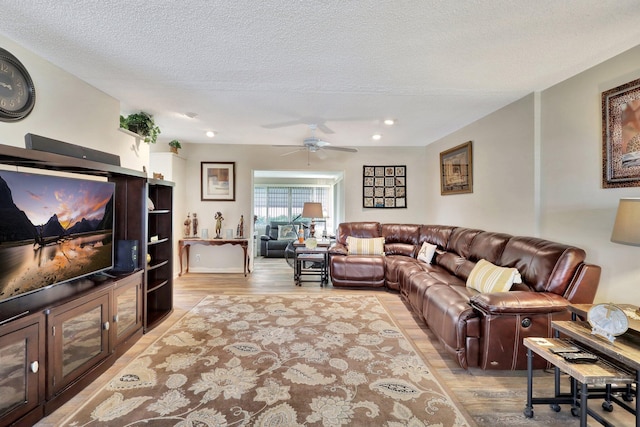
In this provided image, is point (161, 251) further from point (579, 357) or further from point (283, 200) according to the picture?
point (283, 200)

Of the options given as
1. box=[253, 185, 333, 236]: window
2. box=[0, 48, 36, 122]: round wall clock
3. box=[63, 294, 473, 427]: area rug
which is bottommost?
box=[63, 294, 473, 427]: area rug

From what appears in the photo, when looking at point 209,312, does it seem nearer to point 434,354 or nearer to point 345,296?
point 345,296

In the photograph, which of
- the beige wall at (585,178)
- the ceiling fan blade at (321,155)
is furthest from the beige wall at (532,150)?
the ceiling fan blade at (321,155)

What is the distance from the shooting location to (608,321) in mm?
1566

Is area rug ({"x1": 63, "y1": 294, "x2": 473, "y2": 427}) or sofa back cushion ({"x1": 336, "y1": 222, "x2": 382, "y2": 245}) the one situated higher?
sofa back cushion ({"x1": 336, "y1": 222, "x2": 382, "y2": 245})

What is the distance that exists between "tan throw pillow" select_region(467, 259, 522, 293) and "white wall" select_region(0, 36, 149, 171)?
Result: 13.5 feet

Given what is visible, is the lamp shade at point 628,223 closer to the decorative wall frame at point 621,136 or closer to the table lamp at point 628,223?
the table lamp at point 628,223

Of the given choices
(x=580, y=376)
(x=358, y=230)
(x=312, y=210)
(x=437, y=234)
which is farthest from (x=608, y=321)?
(x=312, y=210)

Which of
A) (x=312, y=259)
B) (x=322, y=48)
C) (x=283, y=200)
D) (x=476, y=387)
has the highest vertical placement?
(x=322, y=48)

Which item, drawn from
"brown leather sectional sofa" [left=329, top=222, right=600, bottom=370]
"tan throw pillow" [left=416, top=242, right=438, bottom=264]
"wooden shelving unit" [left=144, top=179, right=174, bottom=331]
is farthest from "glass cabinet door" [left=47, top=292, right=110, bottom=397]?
"tan throw pillow" [left=416, top=242, right=438, bottom=264]

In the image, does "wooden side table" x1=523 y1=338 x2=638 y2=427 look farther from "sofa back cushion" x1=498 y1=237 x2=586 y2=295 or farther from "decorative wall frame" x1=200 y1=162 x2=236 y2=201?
"decorative wall frame" x1=200 y1=162 x2=236 y2=201

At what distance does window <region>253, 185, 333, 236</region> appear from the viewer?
30.3 feet

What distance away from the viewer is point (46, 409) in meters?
1.73

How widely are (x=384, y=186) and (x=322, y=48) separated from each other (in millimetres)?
3934
